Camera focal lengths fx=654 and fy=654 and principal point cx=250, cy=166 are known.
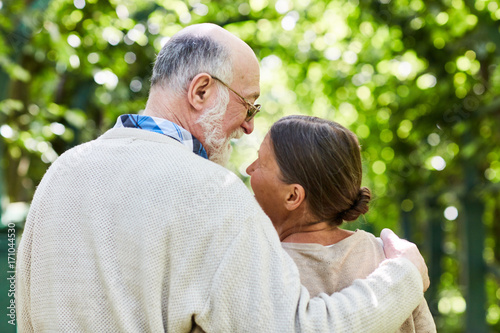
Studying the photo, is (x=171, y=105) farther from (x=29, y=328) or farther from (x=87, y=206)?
(x=29, y=328)

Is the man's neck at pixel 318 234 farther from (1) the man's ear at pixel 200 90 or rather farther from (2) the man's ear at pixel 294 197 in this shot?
(1) the man's ear at pixel 200 90

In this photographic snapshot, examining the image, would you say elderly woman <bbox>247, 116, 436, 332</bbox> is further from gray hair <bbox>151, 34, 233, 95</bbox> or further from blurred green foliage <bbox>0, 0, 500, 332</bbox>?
blurred green foliage <bbox>0, 0, 500, 332</bbox>

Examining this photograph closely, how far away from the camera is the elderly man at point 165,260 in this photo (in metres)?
1.55

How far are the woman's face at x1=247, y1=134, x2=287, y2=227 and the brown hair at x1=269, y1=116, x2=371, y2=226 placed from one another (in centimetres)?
2

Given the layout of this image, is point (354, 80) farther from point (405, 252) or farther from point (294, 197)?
point (405, 252)

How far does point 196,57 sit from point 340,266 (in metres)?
0.78

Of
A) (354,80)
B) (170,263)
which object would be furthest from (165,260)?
(354,80)

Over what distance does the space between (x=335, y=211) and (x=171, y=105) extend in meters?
0.61

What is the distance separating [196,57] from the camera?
2061 mm

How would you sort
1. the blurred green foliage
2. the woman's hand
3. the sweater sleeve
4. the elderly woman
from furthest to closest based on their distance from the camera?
the blurred green foliage < the elderly woman < the woman's hand < the sweater sleeve

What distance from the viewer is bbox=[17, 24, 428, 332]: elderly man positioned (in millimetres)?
1551

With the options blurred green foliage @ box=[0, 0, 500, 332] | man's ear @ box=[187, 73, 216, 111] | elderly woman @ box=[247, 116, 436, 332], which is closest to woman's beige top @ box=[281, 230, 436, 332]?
elderly woman @ box=[247, 116, 436, 332]

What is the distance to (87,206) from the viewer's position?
1655 mm

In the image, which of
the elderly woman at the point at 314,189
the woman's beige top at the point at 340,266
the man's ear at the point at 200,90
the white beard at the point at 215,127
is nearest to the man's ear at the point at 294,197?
the elderly woman at the point at 314,189
